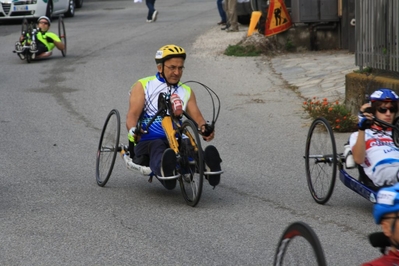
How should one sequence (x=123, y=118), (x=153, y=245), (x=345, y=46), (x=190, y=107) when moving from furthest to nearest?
(x=345, y=46), (x=123, y=118), (x=190, y=107), (x=153, y=245)

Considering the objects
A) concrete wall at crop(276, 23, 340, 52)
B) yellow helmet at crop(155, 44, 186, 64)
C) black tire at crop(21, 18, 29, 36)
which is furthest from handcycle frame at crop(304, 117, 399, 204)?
black tire at crop(21, 18, 29, 36)

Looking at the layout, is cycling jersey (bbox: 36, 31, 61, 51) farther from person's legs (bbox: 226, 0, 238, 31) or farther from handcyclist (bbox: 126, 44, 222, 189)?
handcyclist (bbox: 126, 44, 222, 189)

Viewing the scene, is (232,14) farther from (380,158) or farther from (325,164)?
(380,158)

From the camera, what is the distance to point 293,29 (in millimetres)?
17172

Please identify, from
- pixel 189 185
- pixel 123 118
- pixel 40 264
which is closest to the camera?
pixel 40 264

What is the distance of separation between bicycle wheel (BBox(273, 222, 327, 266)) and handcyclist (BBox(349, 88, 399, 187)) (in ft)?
8.10

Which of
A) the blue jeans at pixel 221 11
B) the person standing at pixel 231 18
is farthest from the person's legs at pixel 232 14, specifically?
the blue jeans at pixel 221 11

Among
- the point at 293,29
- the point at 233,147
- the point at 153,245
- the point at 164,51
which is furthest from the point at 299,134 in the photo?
the point at 293,29

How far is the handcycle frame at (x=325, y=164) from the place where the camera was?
6652 mm

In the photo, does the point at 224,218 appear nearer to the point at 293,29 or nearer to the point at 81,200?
the point at 81,200

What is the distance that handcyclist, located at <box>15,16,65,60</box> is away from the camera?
1805 centimetres

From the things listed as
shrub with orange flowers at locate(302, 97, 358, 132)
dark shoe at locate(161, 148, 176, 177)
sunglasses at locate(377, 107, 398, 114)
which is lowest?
shrub with orange flowers at locate(302, 97, 358, 132)

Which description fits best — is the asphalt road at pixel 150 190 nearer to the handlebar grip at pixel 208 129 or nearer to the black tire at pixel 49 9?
the handlebar grip at pixel 208 129

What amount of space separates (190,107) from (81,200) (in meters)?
1.30
